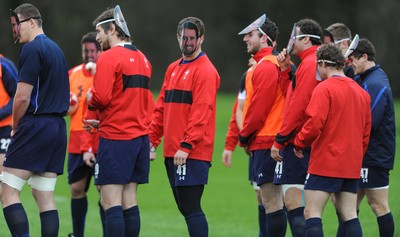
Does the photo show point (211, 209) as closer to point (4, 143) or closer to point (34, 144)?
point (4, 143)

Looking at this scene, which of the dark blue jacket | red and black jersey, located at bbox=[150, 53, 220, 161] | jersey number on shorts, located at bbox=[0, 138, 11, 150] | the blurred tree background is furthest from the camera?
the blurred tree background

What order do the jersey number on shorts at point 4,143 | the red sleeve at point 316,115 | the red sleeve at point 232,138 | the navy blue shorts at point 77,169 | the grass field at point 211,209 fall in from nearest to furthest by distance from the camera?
the red sleeve at point 316,115
the jersey number on shorts at point 4,143
the navy blue shorts at point 77,169
the red sleeve at point 232,138
the grass field at point 211,209

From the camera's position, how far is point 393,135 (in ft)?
29.5

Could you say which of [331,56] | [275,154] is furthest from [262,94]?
[331,56]

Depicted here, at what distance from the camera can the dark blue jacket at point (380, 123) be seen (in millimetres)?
8766

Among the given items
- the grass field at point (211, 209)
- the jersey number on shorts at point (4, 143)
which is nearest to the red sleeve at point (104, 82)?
the jersey number on shorts at point (4, 143)

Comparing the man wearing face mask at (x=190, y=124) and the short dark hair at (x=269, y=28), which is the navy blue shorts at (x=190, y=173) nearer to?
the man wearing face mask at (x=190, y=124)

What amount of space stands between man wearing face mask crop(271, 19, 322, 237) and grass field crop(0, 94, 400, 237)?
7.79 ft

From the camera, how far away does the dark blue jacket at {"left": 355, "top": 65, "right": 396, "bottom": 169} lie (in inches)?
345

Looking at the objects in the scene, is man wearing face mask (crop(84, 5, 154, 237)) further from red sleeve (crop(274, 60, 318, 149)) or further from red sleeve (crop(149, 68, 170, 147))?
red sleeve (crop(274, 60, 318, 149))

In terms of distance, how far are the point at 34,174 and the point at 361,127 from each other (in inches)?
121

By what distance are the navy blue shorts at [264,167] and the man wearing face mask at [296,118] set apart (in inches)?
12.2

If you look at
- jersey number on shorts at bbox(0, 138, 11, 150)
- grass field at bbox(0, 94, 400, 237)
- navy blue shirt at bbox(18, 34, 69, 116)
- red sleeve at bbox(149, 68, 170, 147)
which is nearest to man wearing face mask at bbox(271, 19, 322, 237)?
red sleeve at bbox(149, 68, 170, 147)

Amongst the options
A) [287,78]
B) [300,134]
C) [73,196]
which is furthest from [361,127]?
[73,196]
